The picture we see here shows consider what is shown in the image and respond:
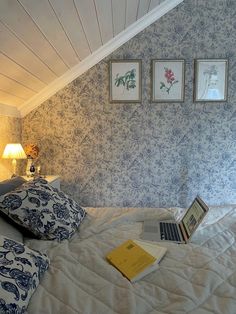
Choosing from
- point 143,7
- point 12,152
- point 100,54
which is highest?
point 143,7

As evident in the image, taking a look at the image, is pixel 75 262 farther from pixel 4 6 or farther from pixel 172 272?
pixel 4 6

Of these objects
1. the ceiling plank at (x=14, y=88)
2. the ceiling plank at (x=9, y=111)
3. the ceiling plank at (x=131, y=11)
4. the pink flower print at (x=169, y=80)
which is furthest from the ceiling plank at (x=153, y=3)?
the ceiling plank at (x=9, y=111)

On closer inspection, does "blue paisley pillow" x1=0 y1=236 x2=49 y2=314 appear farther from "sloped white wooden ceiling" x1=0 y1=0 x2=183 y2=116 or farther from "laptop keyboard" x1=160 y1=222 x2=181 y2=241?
"sloped white wooden ceiling" x1=0 y1=0 x2=183 y2=116

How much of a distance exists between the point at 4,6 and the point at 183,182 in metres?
2.35

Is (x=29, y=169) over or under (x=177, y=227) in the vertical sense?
over

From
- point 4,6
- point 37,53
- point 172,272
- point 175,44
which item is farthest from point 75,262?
point 175,44

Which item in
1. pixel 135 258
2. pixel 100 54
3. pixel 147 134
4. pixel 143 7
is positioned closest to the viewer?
pixel 135 258

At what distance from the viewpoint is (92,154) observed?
3.08 metres

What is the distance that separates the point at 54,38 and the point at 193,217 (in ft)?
4.90

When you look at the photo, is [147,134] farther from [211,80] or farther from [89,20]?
[89,20]

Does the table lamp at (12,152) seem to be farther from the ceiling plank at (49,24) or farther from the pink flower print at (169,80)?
the pink flower print at (169,80)

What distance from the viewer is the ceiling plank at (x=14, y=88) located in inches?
84.2

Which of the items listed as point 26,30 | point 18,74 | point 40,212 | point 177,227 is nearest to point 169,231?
point 177,227

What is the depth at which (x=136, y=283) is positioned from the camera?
3.24ft
